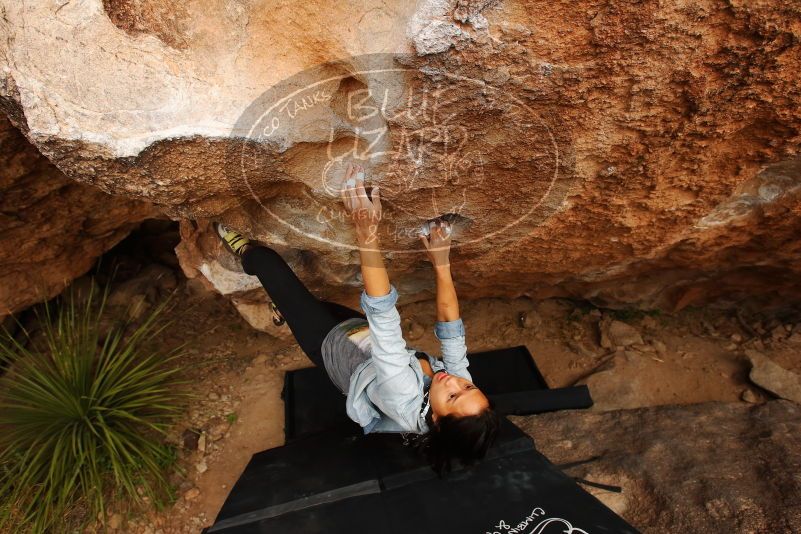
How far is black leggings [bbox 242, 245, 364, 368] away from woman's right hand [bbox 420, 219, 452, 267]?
47cm

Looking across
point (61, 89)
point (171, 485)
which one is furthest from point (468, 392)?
point (171, 485)

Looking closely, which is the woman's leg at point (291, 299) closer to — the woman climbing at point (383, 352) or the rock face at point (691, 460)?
the woman climbing at point (383, 352)

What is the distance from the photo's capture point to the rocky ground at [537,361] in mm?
2613

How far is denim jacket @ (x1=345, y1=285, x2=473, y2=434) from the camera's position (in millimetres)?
1633

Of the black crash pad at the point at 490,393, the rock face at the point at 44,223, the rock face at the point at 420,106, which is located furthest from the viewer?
the black crash pad at the point at 490,393

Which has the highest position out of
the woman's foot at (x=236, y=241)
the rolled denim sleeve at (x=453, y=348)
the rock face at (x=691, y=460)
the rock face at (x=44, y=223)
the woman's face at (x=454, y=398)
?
the rock face at (x=44, y=223)

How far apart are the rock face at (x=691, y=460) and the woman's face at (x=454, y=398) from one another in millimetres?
958

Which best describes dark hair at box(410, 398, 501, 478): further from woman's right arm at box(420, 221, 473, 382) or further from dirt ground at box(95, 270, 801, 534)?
dirt ground at box(95, 270, 801, 534)

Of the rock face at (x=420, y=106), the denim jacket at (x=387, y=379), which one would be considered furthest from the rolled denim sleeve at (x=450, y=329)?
the rock face at (x=420, y=106)

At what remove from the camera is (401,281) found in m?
2.74

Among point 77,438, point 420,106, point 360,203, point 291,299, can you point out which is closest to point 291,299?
point 291,299

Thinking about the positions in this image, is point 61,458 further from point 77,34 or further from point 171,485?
point 77,34

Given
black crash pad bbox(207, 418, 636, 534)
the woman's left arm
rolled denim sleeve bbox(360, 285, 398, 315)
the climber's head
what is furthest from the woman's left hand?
black crash pad bbox(207, 418, 636, 534)

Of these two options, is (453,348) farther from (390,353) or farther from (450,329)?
(390,353)
